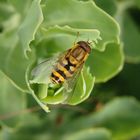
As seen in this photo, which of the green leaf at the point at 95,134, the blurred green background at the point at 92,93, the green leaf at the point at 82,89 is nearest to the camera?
the green leaf at the point at 82,89

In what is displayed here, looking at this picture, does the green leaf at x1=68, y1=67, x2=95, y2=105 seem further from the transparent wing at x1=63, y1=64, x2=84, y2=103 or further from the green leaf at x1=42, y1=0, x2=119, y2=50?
the green leaf at x1=42, y1=0, x2=119, y2=50

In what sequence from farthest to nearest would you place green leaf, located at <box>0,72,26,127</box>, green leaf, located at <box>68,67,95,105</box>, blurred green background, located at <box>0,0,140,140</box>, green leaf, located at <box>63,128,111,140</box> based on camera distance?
green leaf, located at <box>63,128,111,140</box>, green leaf, located at <box>0,72,26,127</box>, blurred green background, located at <box>0,0,140,140</box>, green leaf, located at <box>68,67,95,105</box>

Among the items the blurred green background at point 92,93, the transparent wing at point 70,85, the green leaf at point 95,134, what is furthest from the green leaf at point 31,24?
the green leaf at point 95,134

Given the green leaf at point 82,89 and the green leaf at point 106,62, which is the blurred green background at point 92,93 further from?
the green leaf at point 82,89

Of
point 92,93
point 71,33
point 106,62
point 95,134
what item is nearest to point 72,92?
point 71,33

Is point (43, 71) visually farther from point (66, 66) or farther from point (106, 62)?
point (106, 62)

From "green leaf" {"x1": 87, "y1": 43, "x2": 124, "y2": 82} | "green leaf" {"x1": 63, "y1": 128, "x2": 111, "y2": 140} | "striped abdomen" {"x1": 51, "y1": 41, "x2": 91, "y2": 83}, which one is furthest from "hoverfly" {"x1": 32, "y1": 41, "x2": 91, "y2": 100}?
"green leaf" {"x1": 63, "y1": 128, "x2": 111, "y2": 140}

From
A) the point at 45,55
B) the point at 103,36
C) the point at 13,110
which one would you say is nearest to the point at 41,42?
the point at 45,55
